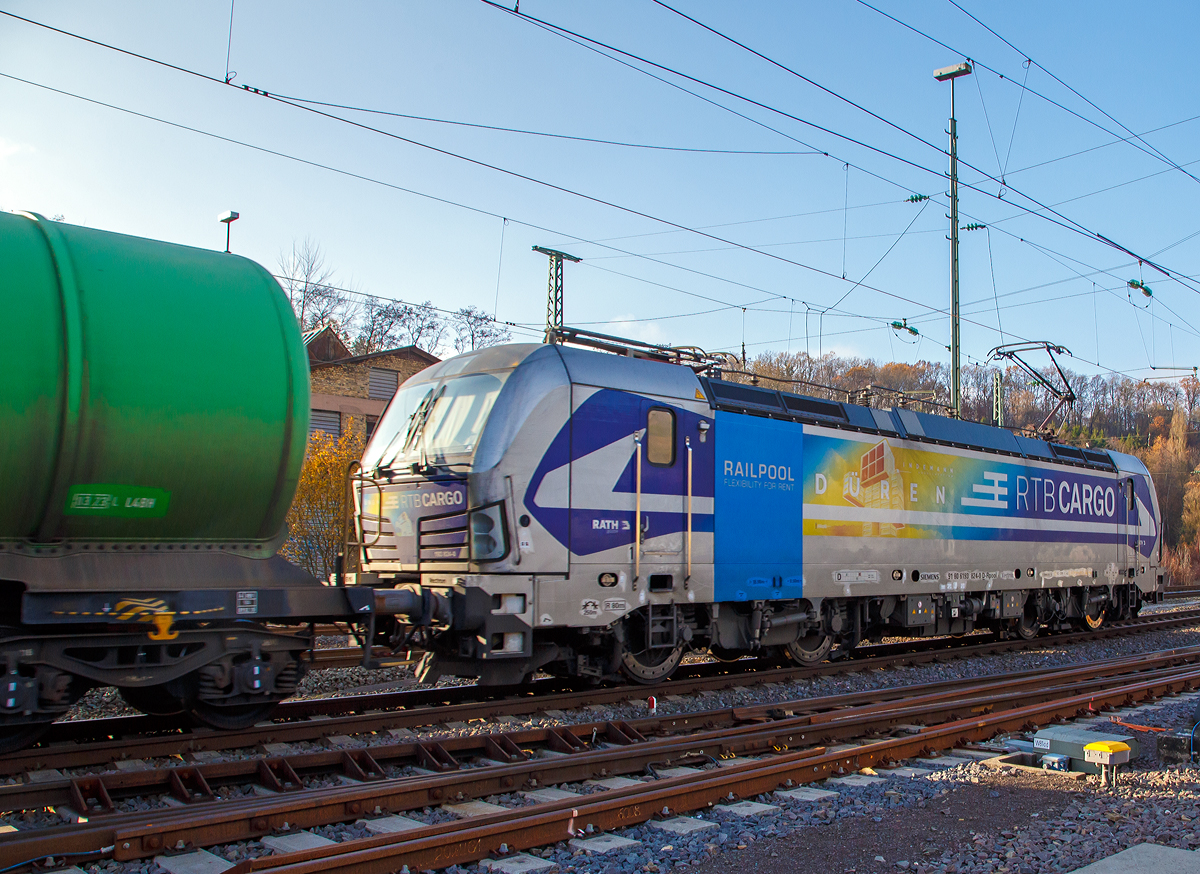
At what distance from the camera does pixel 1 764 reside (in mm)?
6441

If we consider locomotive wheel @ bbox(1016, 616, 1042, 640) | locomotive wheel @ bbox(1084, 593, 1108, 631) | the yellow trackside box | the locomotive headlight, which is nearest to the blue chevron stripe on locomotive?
the locomotive headlight

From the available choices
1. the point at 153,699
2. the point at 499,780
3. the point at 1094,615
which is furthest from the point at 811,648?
the point at 1094,615

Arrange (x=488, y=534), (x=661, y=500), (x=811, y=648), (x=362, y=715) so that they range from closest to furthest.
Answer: (x=362, y=715), (x=488, y=534), (x=661, y=500), (x=811, y=648)

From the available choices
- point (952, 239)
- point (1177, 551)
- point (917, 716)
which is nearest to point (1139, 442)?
point (1177, 551)

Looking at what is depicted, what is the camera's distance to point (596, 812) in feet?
18.8

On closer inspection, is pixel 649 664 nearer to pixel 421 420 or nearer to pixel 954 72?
pixel 421 420

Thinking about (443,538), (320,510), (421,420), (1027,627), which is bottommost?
(1027,627)

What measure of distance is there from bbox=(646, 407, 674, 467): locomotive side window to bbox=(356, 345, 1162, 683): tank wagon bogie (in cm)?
2

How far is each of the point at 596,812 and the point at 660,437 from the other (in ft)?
18.0

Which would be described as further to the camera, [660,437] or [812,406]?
[812,406]

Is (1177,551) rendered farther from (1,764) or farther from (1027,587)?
(1,764)

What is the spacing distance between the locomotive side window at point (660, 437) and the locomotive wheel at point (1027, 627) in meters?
10.1

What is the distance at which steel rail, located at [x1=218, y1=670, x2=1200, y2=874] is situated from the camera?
4.75 metres

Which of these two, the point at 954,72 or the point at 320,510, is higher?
the point at 954,72
